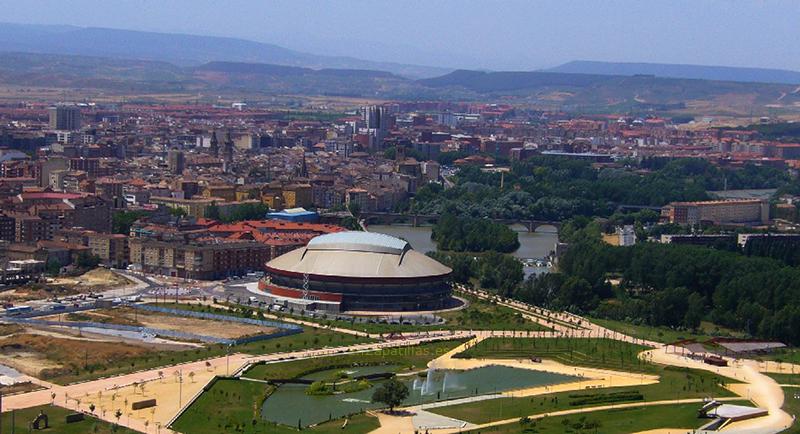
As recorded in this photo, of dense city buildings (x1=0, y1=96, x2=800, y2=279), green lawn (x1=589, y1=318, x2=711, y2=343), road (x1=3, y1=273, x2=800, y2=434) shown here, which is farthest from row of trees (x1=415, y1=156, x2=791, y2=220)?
road (x1=3, y1=273, x2=800, y2=434)

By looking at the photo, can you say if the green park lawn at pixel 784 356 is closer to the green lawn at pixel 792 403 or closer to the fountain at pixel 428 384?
the green lawn at pixel 792 403

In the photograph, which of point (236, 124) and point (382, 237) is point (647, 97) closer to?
point (236, 124)

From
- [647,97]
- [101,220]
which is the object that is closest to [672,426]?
[101,220]

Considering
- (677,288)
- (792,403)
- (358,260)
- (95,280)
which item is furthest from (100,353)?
(677,288)

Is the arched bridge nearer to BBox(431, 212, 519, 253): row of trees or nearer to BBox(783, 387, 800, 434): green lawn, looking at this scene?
BBox(431, 212, 519, 253): row of trees

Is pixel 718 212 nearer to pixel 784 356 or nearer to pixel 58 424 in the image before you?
pixel 784 356

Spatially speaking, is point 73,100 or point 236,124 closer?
point 236,124

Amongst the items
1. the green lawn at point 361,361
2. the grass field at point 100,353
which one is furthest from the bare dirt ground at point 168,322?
the green lawn at point 361,361
